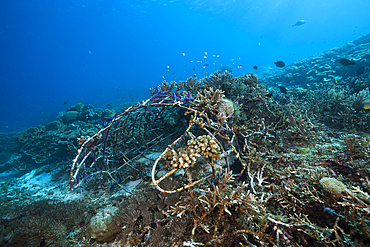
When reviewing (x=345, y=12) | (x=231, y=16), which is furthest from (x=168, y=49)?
(x=345, y=12)

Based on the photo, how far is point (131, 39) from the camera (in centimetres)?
10481

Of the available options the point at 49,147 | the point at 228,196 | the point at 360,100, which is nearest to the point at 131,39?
the point at 49,147

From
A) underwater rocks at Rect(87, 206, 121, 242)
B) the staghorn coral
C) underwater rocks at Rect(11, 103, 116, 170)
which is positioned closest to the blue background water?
underwater rocks at Rect(11, 103, 116, 170)

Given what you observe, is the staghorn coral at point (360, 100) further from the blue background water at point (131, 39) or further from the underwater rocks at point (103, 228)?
the blue background water at point (131, 39)

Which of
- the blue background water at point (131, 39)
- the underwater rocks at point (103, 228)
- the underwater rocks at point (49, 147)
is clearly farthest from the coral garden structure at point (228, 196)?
the blue background water at point (131, 39)

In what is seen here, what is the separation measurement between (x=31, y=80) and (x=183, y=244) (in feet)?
538

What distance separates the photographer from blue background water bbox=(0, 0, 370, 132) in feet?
194

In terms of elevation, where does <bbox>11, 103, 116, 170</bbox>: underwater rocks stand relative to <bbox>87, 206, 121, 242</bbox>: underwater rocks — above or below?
above

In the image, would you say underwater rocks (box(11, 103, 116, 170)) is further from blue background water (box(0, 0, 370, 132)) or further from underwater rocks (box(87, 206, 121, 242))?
blue background water (box(0, 0, 370, 132))

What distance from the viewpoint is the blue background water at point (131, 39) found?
59.3 meters

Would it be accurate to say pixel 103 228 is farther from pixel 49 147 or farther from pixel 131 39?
pixel 131 39

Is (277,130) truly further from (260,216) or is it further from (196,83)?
(196,83)

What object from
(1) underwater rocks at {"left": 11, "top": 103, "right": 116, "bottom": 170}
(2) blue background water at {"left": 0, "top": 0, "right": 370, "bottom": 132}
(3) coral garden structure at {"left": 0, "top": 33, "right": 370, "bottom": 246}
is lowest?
(3) coral garden structure at {"left": 0, "top": 33, "right": 370, "bottom": 246}

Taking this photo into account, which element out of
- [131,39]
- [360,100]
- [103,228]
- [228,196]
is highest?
[131,39]
